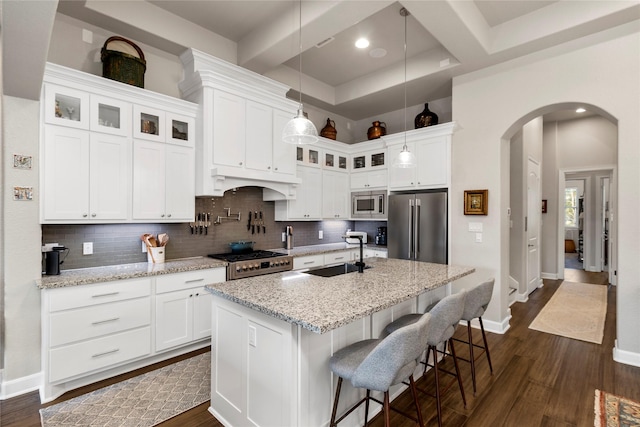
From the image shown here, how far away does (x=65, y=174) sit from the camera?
2711mm

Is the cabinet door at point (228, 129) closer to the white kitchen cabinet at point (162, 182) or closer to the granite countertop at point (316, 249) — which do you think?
the white kitchen cabinet at point (162, 182)

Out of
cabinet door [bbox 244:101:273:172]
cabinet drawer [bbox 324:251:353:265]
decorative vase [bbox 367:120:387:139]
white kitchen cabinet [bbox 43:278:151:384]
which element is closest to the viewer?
white kitchen cabinet [bbox 43:278:151:384]

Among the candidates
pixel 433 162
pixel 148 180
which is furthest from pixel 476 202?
pixel 148 180

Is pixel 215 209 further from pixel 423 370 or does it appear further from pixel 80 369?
pixel 423 370

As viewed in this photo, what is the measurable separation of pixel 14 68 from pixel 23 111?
0.60 metres

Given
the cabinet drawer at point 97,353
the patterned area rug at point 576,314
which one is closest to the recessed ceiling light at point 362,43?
the cabinet drawer at point 97,353

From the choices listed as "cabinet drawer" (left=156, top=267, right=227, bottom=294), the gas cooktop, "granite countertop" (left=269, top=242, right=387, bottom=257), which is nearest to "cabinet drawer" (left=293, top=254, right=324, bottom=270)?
"granite countertop" (left=269, top=242, right=387, bottom=257)

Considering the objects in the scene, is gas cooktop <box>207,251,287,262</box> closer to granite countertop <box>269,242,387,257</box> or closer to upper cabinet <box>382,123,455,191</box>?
granite countertop <box>269,242,387,257</box>

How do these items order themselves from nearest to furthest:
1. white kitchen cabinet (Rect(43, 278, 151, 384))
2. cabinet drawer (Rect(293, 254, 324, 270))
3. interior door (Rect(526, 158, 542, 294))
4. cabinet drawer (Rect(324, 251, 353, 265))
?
white kitchen cabinet (Rect(43, 278, 151, 384)), cabinet drawer (Rect(293, 254, 324, 270)), cabinet drawer (Rect(324, 251, 353, 265)), interior door (Rect(526, 158, 542, 294))

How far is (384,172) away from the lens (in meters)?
5.01

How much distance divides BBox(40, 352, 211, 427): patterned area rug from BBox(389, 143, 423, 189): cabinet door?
3.38 m

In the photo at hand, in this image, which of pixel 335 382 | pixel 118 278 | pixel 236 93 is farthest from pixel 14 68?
pixel 335 382

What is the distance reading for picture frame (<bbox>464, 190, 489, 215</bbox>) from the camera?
154 inches

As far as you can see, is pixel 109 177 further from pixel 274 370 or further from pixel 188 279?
pixel 274 370
